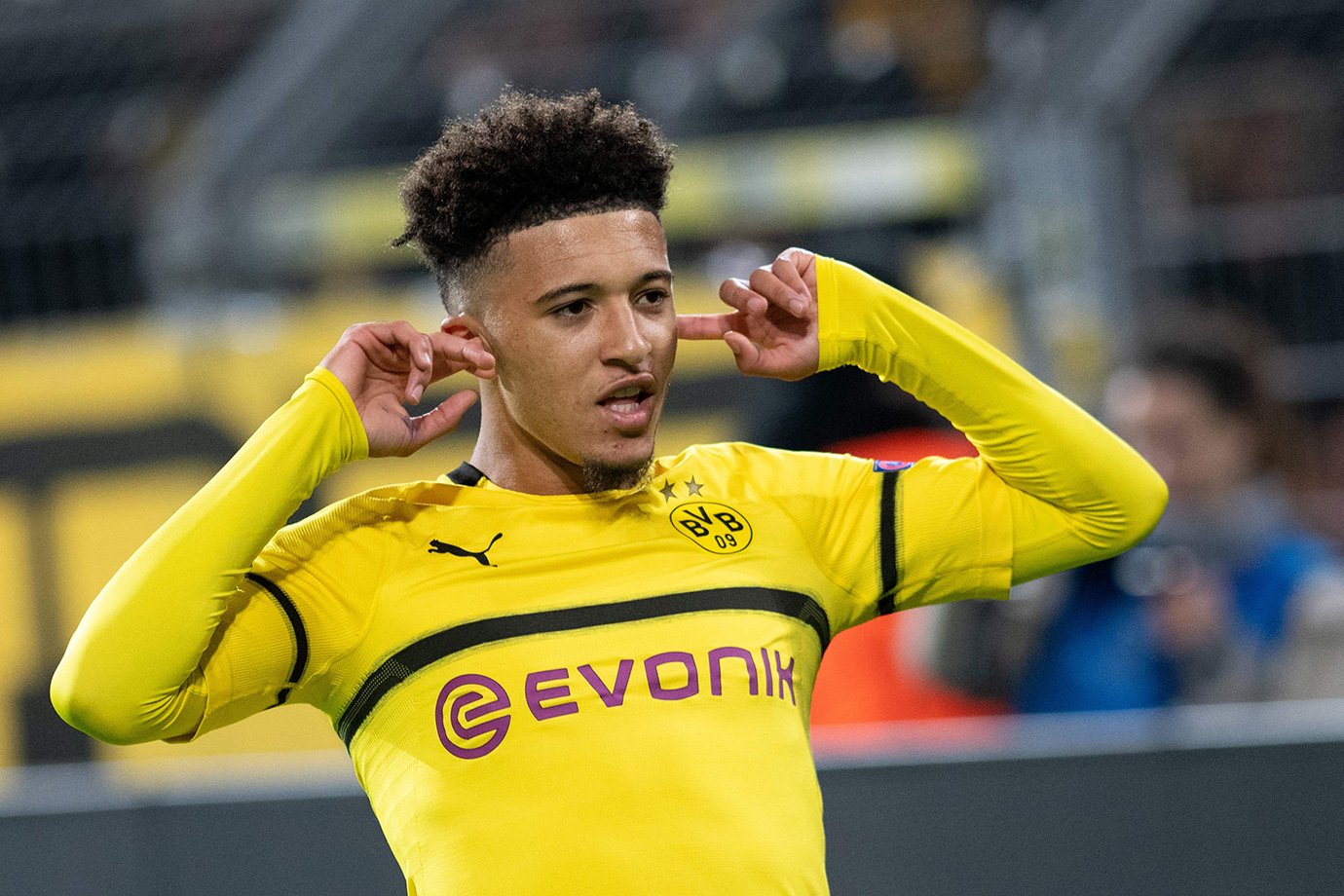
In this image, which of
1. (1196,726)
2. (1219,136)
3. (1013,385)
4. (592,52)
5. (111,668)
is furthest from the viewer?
(592,52)

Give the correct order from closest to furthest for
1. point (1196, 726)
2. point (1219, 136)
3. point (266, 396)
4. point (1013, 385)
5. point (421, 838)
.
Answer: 1. point (421, 838)
2. point (1013, 385)
3. point (1196, 726)
4. point (266, 396)
5. point (1219, 136)

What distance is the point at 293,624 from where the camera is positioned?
2.41 meters

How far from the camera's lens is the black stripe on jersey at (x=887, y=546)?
2.66 metres

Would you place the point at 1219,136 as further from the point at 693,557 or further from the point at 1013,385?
the point at 693,557

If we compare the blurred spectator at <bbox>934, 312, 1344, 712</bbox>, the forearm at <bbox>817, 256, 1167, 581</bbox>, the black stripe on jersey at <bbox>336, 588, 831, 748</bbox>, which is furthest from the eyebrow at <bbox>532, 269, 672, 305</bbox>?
the blurred spectator at <bbox>934, 312, 1344, 712</bbox>

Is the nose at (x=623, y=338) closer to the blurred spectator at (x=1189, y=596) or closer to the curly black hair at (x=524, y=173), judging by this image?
the curly black hair at (x=524, y=173)

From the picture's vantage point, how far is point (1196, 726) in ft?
11.1

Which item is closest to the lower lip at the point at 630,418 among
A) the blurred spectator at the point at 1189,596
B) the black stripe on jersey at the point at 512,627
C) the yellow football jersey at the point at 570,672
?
the yellow football jersey at the point at 570,672

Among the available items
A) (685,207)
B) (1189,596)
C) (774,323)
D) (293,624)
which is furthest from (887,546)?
(685,207)

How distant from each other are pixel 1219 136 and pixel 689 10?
2.22m

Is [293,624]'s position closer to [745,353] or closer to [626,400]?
[626,400]

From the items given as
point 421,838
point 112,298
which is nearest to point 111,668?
point 421,838

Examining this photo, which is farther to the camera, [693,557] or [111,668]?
[693,557]

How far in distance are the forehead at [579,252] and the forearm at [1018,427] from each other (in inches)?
13.0
